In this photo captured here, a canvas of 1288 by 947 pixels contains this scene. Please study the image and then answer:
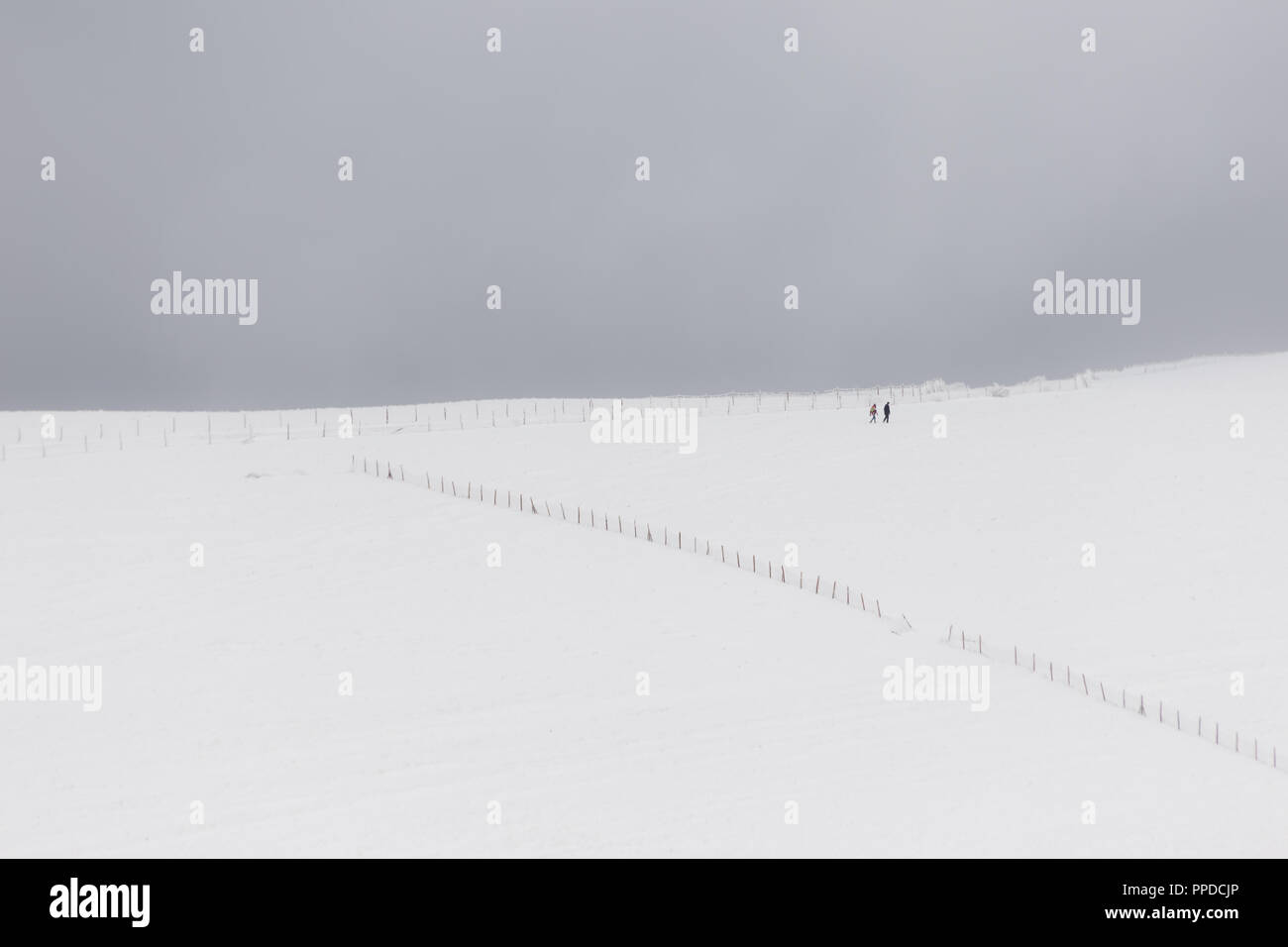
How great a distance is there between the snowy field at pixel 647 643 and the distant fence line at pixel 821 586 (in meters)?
0.28

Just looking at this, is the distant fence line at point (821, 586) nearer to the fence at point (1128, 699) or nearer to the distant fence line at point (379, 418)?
the fence at point (1128, 699)

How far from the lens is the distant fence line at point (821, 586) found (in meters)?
30.8

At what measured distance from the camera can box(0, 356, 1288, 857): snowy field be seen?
24062 millimetres

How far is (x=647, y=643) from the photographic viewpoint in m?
33.9

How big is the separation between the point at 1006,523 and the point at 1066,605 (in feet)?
28.7

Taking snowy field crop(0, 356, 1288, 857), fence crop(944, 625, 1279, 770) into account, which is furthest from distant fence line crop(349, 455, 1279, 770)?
snowy field crop(0, 356, 1288, 857)

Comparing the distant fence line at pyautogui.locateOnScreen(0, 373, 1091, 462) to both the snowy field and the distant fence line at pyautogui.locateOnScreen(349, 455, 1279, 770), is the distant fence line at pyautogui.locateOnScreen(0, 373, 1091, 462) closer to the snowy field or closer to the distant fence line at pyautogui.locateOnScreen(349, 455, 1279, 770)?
the snowy field

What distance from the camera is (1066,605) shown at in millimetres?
39844

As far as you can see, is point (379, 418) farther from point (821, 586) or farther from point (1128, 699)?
point (1128, 699)

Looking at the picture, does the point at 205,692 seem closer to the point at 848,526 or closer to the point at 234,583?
the point at 234,583

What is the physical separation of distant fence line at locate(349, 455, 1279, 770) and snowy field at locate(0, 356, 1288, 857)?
Result: 28 centimetres

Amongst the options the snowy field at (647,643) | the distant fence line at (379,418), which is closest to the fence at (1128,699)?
the snowy field at (647,643)

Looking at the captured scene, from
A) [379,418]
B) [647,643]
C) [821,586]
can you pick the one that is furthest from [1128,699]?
[379,418]

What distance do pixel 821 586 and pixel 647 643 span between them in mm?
8938
